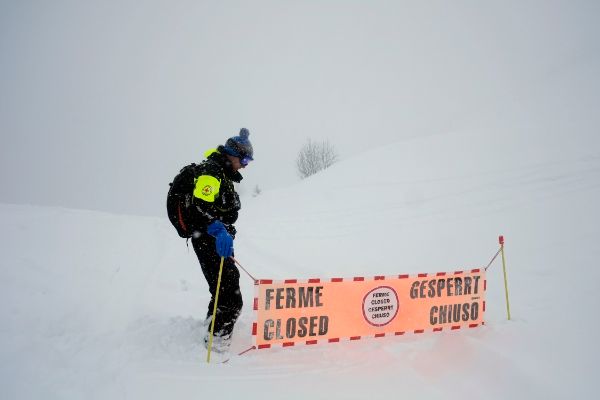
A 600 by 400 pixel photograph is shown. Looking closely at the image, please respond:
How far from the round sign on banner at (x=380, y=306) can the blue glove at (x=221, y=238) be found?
1773 mm

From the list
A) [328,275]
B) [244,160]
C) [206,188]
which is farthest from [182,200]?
[328,275]

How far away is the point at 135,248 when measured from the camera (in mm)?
8594

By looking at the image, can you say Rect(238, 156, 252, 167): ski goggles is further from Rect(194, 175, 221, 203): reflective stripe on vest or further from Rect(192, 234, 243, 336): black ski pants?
Rect(192, 234, 243, 336): black ski pants

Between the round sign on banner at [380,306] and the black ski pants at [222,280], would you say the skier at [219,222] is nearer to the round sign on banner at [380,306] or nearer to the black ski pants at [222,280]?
the black ski pants at [222,280]

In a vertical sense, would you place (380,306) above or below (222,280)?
below

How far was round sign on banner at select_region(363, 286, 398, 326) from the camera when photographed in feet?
13.1

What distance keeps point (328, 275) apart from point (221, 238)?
4.89m

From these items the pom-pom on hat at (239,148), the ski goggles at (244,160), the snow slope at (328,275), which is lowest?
the snow slope at (328,275)

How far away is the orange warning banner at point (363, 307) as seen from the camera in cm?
369

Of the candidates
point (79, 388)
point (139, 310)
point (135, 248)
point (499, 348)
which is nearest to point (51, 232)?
point (135, 248)

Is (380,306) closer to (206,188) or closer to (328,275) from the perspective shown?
(206,188)

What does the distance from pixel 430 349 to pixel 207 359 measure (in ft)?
8.18

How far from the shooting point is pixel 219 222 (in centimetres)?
357

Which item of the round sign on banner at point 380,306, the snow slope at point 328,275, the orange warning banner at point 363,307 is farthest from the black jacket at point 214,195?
the round sign on banner at point 380,306
